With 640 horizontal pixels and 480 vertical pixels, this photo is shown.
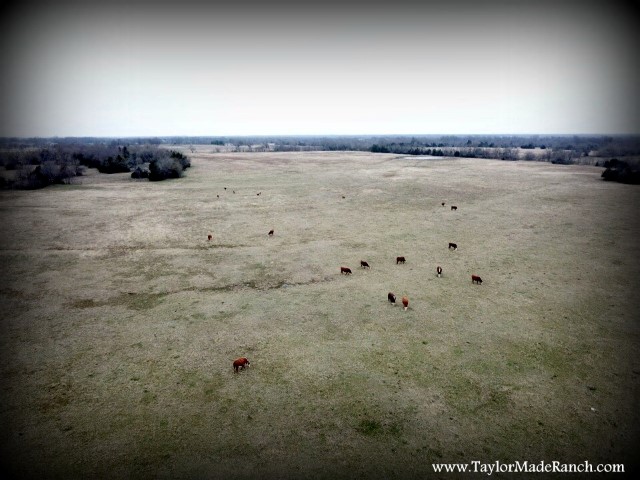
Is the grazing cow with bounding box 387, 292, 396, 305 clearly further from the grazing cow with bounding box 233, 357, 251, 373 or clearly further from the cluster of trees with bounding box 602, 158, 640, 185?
the cluster of trees with bounding box 602, 158, 640, 185

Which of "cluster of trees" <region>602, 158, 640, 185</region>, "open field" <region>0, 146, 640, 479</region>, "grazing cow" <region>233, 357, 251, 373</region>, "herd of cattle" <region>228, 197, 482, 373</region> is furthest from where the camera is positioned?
"cluster of trees" <region>602, 158, 640, 185</region>

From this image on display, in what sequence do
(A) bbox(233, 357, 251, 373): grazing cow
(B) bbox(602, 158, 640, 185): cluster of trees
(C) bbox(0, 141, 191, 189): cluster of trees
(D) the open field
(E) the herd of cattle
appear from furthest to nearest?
(C) bbox(0, 141, 191, 189): cluster of trees → (B) bbox(602, 158, 640, 185): cluster of trees → (E) the herd of cattle → (A) bbox(233, 357, 251, 373): grazing cow → (D) the open field

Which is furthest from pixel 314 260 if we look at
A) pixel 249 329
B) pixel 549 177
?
pixel 549 177

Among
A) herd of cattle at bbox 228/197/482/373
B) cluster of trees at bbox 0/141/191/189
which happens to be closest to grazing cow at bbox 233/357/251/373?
herd of cattle at bbox 228/197/482/373

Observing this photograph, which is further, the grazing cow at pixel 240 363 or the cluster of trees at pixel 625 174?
the cluster of trees at pixel 625 174

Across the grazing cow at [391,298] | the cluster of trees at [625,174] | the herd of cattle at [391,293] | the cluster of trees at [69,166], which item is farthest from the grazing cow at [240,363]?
the cluster of trees at [625,174]

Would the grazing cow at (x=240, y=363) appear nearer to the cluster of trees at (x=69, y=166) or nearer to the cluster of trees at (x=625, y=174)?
the cluster of trees at (x=69, y=166)

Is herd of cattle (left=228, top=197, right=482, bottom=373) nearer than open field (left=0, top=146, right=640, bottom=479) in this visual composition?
No

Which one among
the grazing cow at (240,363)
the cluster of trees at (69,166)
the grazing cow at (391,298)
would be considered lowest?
the grazing cow at (240,363)
